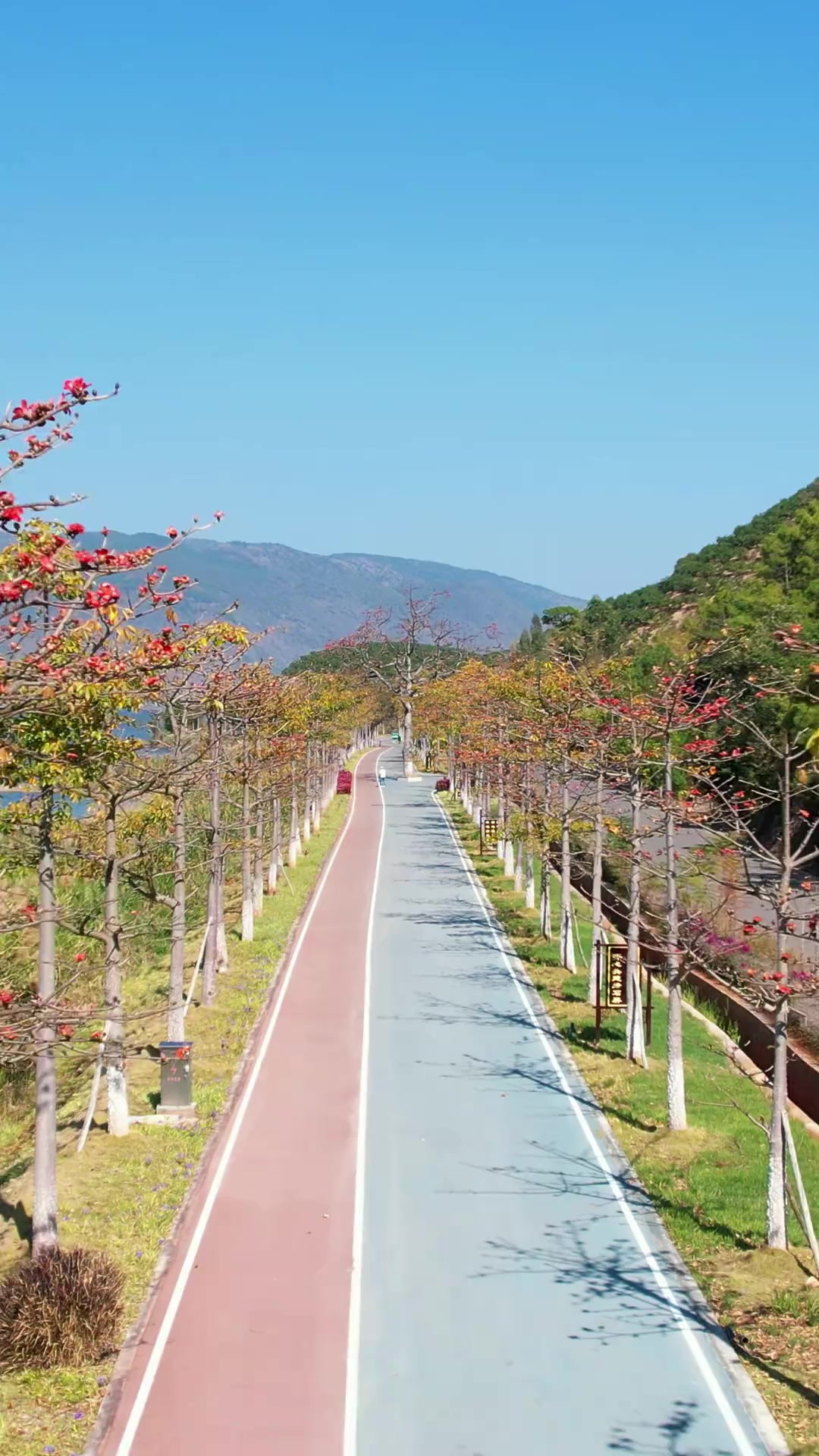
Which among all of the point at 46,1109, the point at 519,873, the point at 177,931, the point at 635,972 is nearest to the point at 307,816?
the point at 519,873

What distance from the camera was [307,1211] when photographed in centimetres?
1756

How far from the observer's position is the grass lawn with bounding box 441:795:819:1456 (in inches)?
531

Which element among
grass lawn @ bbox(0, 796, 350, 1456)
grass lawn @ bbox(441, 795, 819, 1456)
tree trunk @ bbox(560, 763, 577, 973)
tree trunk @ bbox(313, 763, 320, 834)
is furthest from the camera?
tree trunk @ bbox(313, 763, 320, 834)

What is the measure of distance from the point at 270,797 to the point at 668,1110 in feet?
Result: 70.5

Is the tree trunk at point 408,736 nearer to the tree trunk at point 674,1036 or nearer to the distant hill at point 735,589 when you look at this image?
the distant hill at point 735,589

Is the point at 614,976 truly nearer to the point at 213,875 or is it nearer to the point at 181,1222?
the point at 213,875

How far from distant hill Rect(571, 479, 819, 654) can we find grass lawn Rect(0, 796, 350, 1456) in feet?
92.8

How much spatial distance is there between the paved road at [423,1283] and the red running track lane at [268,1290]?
0.03 metres

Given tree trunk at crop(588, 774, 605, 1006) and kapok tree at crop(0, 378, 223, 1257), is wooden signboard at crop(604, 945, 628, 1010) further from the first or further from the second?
kapok tree at crop(0, 378, 223, 1257)

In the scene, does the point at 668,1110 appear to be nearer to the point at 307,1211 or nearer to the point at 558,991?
the point at 307,1211

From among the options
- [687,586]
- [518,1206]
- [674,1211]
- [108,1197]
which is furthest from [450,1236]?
[687,586]

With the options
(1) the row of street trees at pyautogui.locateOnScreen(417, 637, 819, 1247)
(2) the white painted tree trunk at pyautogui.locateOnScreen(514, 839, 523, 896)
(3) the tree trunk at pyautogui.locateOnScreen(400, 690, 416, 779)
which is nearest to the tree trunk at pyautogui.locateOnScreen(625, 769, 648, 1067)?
(1) the row of street trees at pyautogui.locateOnScreen(417, 637, 819, 1247)

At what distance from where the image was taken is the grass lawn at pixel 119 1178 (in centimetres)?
1248

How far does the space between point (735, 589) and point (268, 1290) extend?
73.2 m
